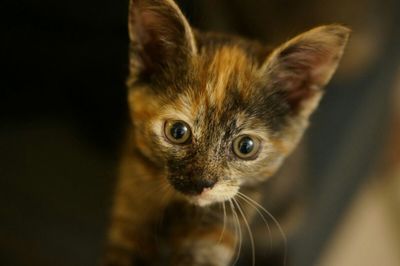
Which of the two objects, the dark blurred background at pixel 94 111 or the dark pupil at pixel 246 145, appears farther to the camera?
the dark blurred background at pixel 94 111

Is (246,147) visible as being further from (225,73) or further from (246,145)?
(225,73)

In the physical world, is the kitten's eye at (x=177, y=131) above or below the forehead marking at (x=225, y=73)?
below

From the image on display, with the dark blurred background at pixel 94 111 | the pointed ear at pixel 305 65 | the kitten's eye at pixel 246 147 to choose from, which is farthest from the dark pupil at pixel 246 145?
the dark blurred background at pixel 94 111

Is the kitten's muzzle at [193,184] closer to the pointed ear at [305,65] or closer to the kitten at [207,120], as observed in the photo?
the kitten at [207,120]

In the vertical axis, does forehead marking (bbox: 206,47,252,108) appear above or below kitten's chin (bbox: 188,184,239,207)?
above

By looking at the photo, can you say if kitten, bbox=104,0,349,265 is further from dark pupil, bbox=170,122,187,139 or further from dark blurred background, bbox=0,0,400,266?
dark blurred background, bbox=0,0,400,266

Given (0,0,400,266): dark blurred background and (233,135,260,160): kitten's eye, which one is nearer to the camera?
(233,135,260,160): kitten's eye

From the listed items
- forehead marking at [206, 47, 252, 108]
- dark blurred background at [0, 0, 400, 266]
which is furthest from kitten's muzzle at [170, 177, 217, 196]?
dark blurred background at [0, 0, 400, 266]
